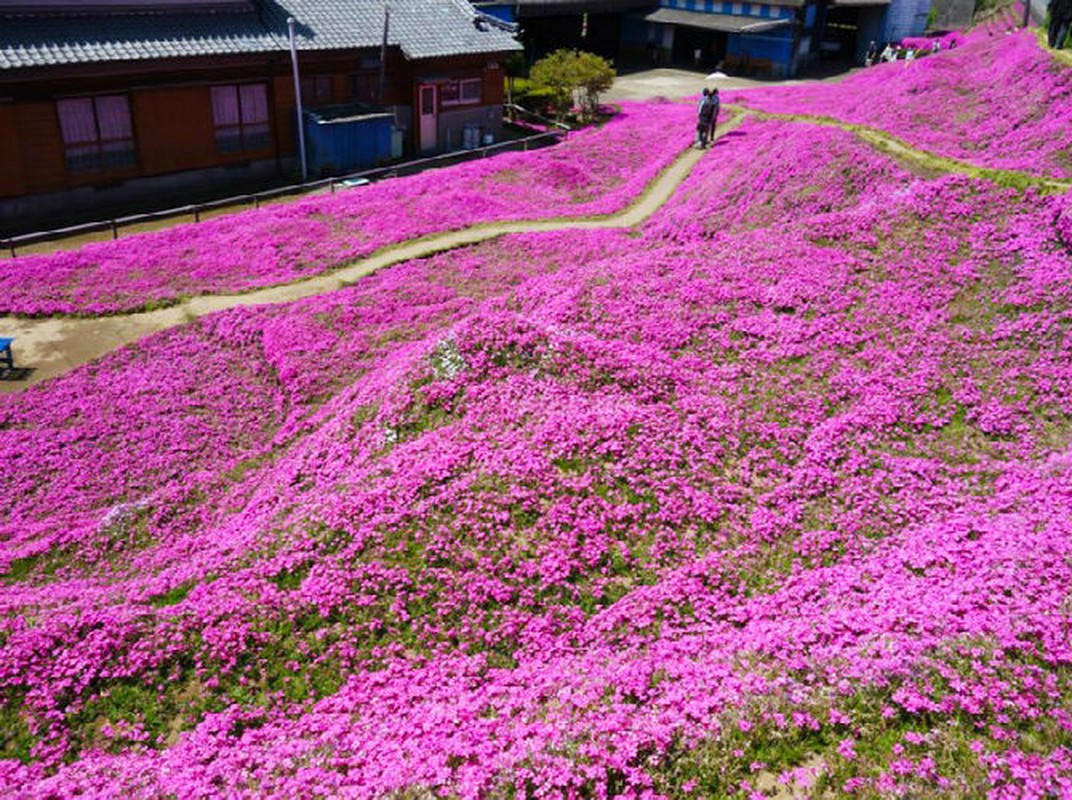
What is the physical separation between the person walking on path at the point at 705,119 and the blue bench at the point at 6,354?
1469 inches

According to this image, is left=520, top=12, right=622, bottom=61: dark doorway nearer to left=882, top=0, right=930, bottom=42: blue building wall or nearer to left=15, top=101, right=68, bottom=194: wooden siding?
left=882, top=0, right=930, bottom=42: blue building wall

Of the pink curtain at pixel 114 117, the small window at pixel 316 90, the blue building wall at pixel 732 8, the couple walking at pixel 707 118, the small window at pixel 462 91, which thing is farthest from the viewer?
the blue building wall at pixel 732 8

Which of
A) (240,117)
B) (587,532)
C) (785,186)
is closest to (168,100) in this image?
(240,117)

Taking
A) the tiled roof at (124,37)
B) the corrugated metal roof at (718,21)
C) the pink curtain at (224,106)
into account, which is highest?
the corrugated metal roof at (718,21)

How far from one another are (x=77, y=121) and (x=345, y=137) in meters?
13.4

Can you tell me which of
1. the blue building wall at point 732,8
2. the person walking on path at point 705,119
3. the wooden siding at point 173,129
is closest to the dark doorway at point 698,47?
the blue building wall at point 732,8

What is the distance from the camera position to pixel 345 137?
47.7 metres

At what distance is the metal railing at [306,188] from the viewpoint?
3750 centimetres

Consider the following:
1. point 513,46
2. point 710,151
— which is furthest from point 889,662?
point 513,46

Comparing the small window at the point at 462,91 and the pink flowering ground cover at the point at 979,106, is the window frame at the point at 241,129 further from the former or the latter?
the pink flowering ground cover at the point at 979,106

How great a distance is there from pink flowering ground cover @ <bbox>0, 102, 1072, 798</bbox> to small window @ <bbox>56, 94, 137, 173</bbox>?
17.6 meters

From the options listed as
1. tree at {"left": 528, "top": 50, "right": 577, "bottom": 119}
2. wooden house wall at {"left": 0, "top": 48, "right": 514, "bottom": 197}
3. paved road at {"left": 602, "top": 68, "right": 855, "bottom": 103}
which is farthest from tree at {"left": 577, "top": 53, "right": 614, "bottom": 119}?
wooden house wall at {"left": 0, "top": 48, "right": 514, "bottom": 197}

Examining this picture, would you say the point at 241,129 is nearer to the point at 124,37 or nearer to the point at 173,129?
the point at 173,129

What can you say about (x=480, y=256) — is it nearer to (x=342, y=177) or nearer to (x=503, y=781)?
(x=342, y=177)
